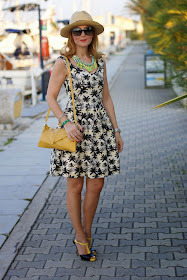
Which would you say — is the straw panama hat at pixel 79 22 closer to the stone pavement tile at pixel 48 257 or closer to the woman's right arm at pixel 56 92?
the woman's right arm at pixel 56 92

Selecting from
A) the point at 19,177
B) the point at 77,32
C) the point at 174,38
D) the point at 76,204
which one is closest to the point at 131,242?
the point at 76,204

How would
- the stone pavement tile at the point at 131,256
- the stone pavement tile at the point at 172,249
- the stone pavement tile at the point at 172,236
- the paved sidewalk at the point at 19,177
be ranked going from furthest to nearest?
the paved sidewalk at the point at 19,177, the stone pavement tile at the point at 172,236, the stone pavement tile at the point at 172,249, the stone pavement tile at the point at 131,256

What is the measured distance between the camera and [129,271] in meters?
3.61

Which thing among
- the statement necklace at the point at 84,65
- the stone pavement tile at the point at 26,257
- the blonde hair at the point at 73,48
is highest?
the blonde hair at the point at 73,48

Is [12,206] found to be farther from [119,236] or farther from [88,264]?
[88,264]

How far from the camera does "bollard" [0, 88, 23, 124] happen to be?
32.2 feet

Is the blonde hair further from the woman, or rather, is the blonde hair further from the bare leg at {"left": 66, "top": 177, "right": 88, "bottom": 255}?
the bare leg at {"left": 66, "top": 177, "right": 88, "bottom": 255}

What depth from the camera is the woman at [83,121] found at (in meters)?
3.68

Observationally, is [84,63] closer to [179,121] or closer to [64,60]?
[64,60]

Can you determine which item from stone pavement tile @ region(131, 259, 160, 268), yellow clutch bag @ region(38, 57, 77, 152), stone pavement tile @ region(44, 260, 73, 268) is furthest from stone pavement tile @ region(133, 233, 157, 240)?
yellow clutch bag @ region(38, 57, 77, 152)

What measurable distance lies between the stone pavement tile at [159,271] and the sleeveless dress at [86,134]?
2.58 ft

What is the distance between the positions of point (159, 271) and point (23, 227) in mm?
1577

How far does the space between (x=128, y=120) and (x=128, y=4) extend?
9.33 metres

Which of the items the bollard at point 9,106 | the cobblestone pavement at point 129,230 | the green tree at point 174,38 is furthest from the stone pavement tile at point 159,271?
the bollard at point 9,106
